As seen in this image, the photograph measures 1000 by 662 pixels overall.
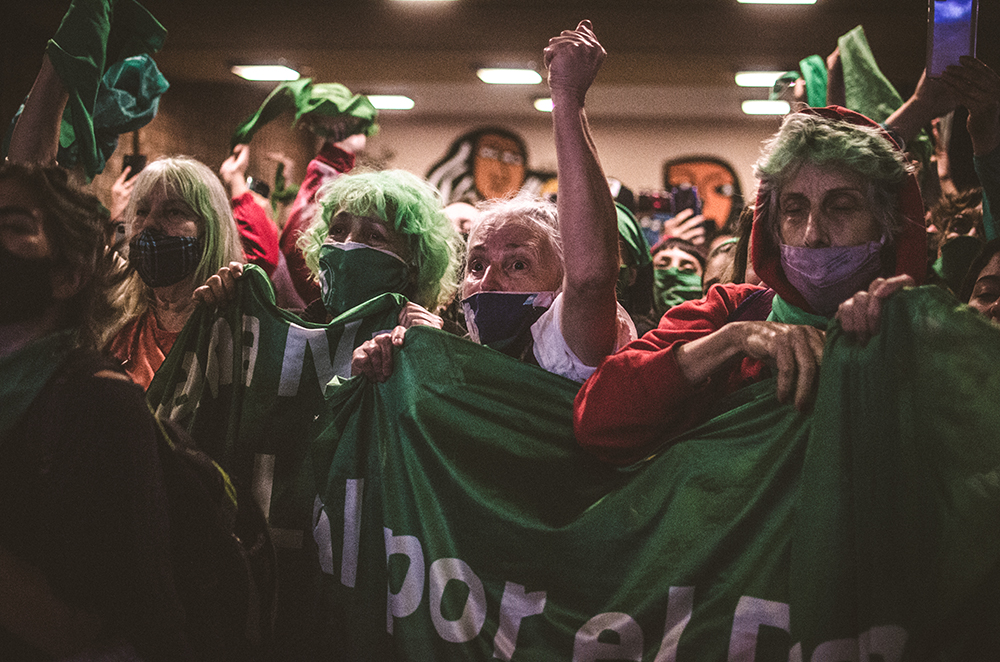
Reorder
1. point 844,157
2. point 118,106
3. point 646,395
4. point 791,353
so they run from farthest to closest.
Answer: point 118,106 → point 844,157 → point 646,395 → point 791,353

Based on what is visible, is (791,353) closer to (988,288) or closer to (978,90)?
(988,288)

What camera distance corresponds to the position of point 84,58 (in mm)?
2500

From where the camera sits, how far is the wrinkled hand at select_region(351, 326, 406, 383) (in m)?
1.84

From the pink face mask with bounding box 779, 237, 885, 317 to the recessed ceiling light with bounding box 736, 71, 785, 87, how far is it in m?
6.03

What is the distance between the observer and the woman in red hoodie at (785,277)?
1.48 m

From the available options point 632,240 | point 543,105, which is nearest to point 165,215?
point 632,240

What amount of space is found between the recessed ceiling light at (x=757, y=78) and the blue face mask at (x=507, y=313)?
5937 millimetres

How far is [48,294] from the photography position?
54.5 inches

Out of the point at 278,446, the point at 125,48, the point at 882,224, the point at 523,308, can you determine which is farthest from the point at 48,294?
the point at 125,48

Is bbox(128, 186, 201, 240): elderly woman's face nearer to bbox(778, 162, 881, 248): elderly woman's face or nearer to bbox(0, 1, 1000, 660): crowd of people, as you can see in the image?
bbox(0, 1, 1000, 660): crowd of people

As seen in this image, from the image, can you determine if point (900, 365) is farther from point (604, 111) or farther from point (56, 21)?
point (604, 111)

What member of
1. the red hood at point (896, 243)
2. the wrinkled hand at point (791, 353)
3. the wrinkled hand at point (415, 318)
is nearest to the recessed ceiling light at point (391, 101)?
the wrinkled hand at point (415, 318)

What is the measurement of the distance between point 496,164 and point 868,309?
8626mm

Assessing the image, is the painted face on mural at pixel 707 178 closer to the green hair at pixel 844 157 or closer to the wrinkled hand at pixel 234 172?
the wrinkled hand at pixel 234 172
